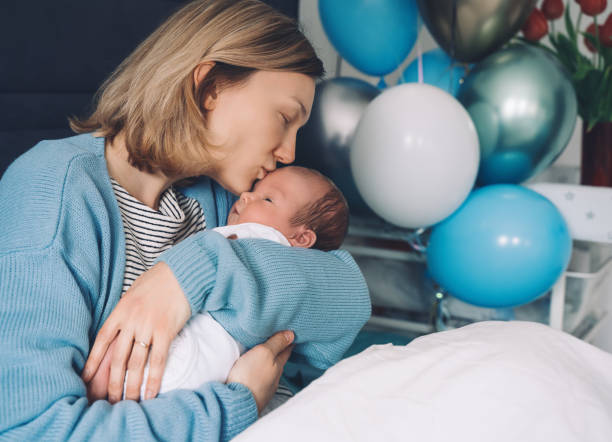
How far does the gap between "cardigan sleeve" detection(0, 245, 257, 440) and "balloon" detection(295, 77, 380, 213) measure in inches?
40.0

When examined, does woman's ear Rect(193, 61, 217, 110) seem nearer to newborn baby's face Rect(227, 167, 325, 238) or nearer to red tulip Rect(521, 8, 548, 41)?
newborn baby's face Rect(227, 167, 325, 238)

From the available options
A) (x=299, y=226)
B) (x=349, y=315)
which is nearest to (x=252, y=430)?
(x=349, y=315)

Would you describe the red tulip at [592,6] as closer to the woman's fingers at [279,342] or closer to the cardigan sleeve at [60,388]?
the woman's fingers at [279,342]

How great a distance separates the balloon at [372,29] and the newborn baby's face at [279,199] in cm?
76

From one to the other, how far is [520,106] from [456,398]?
3.78 feet

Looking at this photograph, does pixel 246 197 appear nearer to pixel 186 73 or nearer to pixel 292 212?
pixel 292 212

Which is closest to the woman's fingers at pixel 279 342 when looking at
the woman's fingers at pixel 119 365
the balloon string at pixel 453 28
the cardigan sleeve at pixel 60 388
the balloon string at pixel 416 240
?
the cardigan sleeve at pixel 60 388

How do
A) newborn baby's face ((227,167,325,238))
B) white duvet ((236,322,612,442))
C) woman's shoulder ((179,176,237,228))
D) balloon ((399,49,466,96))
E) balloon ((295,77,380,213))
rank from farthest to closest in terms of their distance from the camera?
balloon ((399,49,466,96)), balloon ((295,77,380,213)), woman's shoulder ((179,176,237,228)), newborn baby's face ((227,167,325,238)), white duvet ((236,322,612,442))

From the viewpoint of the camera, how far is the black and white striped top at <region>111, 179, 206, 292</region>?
0.99 meters

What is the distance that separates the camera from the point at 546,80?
1.55 metres

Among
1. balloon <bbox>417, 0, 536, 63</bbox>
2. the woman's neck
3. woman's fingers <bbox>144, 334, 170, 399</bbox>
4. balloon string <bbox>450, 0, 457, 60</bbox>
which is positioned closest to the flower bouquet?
balloon <bbox>417, 0, 536, 63</bbox>

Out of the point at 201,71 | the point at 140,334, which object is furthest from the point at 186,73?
the point at 140,334

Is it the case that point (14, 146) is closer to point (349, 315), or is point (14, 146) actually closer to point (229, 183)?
point (229, 183)

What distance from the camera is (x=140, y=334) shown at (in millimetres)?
763
